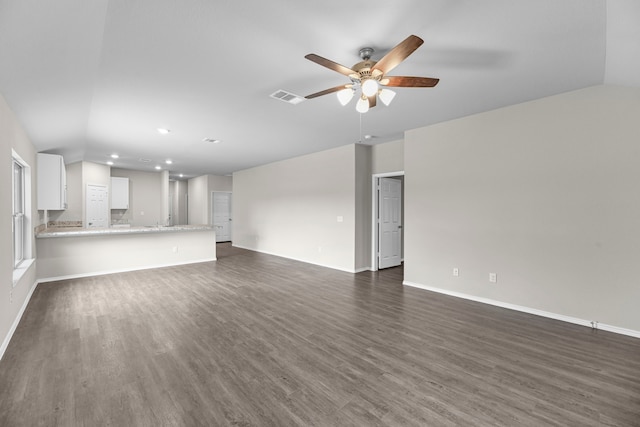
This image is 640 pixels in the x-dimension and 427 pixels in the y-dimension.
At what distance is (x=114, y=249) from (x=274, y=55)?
17.7ft

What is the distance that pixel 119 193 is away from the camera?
28.6ft

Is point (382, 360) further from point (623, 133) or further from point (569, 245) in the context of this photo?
point (623, 133)

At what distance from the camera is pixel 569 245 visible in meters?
3.22

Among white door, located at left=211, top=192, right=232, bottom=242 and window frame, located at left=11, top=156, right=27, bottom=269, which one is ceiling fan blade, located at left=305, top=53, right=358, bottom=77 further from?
white door, located at left=211, top=192, right=232, bottom=242

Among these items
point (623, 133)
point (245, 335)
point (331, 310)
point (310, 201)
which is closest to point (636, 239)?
point (623, 133)

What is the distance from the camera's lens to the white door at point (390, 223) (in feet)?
19.8

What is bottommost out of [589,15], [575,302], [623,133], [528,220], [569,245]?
[575,302]

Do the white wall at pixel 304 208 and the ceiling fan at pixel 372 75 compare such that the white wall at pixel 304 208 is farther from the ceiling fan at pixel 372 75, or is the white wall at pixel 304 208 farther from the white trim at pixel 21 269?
the white trim at pixel 21 269

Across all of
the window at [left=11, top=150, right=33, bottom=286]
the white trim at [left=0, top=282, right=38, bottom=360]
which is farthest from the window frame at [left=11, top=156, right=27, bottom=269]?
the white trim at [left=0, top=282, right=38, bottom=360]

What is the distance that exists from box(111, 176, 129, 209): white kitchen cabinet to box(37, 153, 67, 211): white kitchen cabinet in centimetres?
365

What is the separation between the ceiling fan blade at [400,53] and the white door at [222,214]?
30.3 ft

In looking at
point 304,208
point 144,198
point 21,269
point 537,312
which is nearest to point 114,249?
point 21,269

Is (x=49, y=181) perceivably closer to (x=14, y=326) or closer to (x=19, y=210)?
(x=19, y=210)

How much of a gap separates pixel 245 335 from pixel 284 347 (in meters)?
0.50
